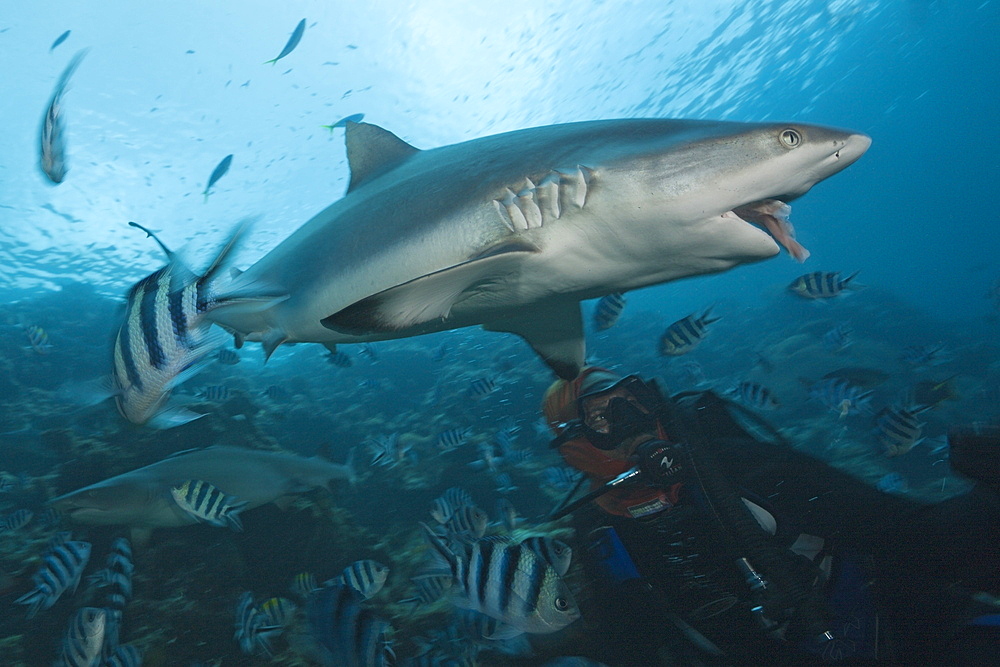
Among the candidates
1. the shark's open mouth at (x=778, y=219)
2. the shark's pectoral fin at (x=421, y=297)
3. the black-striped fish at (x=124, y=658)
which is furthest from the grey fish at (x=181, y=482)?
the shark's open mouth at (x=778, y=219)

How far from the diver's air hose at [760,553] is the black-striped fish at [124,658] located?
4861mm

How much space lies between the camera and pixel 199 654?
4848 millimetres

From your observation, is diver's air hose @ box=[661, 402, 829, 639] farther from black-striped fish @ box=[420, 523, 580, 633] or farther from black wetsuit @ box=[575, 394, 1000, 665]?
black-striped fish @ box=[420, 523, 580, 633]

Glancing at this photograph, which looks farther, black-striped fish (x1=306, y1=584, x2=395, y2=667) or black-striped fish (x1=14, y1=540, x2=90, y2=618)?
black-striped fish (x1=14, y1=540, x2=90, y2=618)

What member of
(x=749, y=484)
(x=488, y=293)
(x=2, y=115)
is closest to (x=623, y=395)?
(x=749, y=484)

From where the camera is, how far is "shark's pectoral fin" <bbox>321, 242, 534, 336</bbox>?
7.86 ft

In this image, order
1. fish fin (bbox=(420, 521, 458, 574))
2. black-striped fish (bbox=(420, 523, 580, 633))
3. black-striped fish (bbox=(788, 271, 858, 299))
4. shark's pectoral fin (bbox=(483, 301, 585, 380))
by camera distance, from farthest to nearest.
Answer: black-striped fish (bbox=(788, 271, 858, 299)) < shark's pectoral fin (bbox=(483, 301, 585, 380)) < fish fin (bbox=(420, 521, 458, 574)) < black-striped fish (bbox=(420, 523, 580, 633))

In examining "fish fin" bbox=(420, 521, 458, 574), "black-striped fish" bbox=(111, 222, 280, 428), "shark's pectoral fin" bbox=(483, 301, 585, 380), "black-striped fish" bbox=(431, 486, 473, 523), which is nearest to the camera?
"black-striped fish" bbox=(111, 222, 280, 428)

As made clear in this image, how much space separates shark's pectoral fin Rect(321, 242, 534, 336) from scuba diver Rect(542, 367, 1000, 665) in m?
1.56

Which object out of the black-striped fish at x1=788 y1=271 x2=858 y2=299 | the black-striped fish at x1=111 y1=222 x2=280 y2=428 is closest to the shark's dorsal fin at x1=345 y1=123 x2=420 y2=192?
the black-striped fish at x1=111 y1=222 x2=280 y2=428

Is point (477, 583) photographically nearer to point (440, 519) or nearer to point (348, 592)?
point (348, 592)

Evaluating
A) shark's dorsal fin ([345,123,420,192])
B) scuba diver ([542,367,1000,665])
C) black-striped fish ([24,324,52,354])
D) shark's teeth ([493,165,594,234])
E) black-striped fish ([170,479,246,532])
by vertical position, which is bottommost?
scuba diver ([542,367,1000,665])

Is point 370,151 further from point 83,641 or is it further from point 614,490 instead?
point 83,641

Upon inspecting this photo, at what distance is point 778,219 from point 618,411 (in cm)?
175
